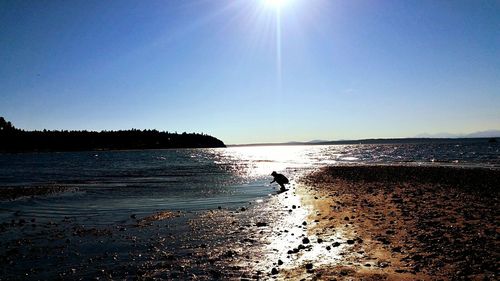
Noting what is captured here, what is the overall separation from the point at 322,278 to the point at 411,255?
3113mm

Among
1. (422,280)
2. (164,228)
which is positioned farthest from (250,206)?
(422,280)

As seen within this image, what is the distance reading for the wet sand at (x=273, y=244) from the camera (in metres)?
9.77

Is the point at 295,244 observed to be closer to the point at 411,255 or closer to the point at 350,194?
the point at 411,255

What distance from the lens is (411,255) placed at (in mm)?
10445

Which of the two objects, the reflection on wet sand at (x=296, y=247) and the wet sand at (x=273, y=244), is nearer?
the wet sand at (x=273, y=244)

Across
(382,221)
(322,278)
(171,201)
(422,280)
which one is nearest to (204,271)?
(322,278)

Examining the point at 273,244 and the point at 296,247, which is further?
the point at 273,244

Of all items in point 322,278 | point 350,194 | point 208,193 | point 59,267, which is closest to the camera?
point 322,278

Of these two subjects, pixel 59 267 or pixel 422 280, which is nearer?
pixel 422 280

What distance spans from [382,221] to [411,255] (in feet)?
17.0

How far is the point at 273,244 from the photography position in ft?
41.7

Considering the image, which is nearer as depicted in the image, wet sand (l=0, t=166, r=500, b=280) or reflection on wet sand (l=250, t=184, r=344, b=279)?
wet sand (l=0, t=166, r=500, b=280)

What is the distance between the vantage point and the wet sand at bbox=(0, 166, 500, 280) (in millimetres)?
9773

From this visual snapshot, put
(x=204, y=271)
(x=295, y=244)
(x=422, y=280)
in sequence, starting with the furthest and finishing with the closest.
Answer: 1. (x=295, y=244)
2. (x=204, y=271)
3. (x=422, y=280)
